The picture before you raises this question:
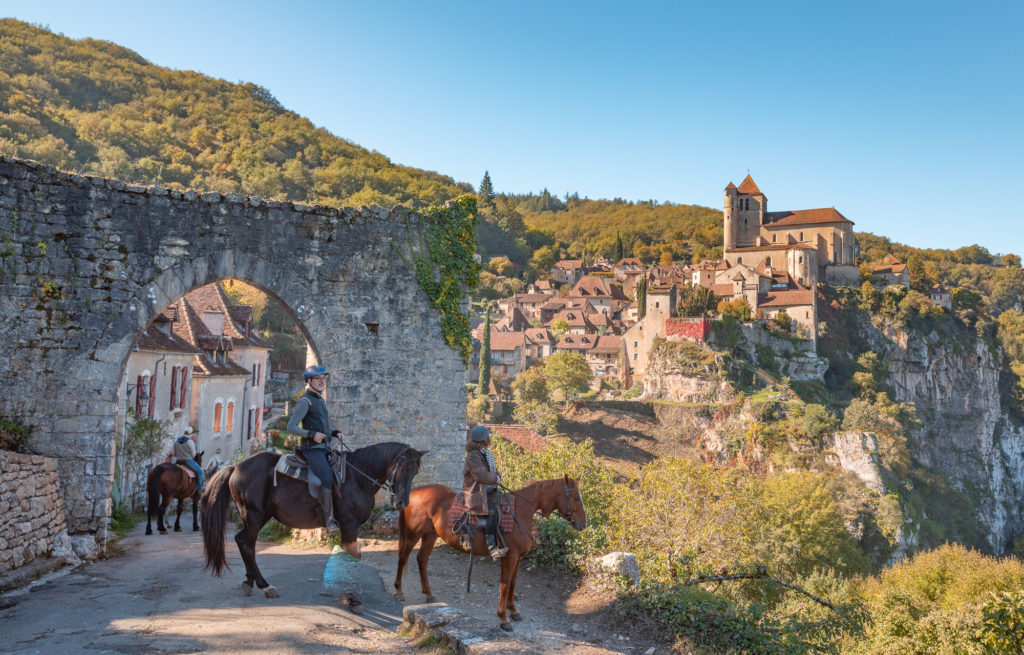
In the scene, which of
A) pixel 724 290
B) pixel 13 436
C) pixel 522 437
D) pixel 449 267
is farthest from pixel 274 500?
pixel 724 290

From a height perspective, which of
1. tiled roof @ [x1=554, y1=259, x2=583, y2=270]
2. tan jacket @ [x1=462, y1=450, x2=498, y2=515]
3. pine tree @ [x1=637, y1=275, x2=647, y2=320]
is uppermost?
tiled roof @ [x1=554, y1=259, x2=583, y2=270]

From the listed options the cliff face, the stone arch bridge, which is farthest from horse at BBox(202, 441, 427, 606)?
the cliff face

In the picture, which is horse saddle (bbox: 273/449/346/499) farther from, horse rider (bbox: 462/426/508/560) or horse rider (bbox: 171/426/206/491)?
horse rider (bbox: 171/426/206/491)

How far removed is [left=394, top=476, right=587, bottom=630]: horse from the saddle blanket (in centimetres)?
7

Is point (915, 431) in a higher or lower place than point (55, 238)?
lower

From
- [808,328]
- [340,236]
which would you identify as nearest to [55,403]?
[340,236]

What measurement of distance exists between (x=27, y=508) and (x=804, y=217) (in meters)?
109

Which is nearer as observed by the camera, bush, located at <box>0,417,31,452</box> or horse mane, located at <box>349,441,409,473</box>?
horse mane, located at <box>349,441,409,473</box>

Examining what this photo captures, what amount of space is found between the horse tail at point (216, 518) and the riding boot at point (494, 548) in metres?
2.70

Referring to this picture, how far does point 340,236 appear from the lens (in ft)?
35.1

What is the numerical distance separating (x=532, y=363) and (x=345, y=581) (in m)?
71.3

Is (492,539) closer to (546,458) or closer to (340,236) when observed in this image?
(340,236)

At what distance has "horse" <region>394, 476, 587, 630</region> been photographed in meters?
6.86

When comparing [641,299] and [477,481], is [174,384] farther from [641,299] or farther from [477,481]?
[641,299]
